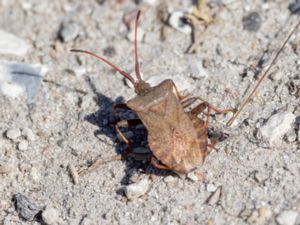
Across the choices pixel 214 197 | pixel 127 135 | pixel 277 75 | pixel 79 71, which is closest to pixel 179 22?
pixel 79 71

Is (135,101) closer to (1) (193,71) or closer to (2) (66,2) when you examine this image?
(1) (193,71)

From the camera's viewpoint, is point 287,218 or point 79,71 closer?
point 287,218

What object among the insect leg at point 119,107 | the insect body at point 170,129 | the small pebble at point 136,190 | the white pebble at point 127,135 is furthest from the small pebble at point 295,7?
the small pebble at point 136,190

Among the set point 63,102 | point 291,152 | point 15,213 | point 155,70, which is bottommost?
point 15,213

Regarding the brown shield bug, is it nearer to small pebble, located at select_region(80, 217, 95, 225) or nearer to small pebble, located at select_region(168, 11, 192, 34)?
small pebble, located at select_region(80, 217, 95, 225)

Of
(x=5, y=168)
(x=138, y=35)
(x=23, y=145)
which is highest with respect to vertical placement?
(x=138, y=35)

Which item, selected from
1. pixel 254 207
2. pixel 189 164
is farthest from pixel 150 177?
pixel 254 207

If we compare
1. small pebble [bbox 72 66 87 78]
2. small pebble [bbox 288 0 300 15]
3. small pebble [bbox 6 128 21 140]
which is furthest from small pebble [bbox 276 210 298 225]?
small pebble [bbox 72 66 87 78]

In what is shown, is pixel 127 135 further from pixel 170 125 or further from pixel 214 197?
pixel 214 197
